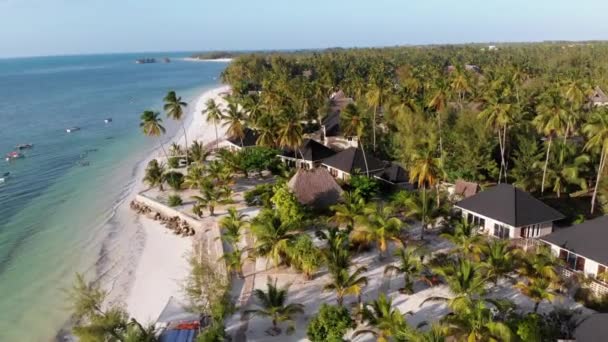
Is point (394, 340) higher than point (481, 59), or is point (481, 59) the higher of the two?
point (481, 59)

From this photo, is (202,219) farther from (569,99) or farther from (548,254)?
(569,99)

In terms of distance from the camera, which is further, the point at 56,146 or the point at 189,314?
the point at 56,146

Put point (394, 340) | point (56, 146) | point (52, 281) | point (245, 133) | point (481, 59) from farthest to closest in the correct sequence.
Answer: point (481, 59) → point (56, 146) → point (245, 133) → point (52, 281) → point (394, 340)

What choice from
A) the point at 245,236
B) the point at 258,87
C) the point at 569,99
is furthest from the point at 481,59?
the point at 245,236

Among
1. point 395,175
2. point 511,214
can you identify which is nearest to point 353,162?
point 395,175

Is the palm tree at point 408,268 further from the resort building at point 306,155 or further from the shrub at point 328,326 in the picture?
the resort building at point 306,155

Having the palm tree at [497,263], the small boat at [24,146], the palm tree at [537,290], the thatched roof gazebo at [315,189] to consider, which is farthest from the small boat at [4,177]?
the palm tree at [537,290]

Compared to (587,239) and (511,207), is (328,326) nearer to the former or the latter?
(587,239)
